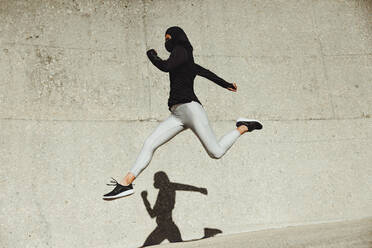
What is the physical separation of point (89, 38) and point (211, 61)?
2.00 m

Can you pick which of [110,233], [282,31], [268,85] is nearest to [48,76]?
[110,233]

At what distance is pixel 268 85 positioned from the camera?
7.12m

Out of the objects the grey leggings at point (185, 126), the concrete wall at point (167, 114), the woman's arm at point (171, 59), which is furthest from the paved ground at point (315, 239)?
the woman's arm at point (171, 59)

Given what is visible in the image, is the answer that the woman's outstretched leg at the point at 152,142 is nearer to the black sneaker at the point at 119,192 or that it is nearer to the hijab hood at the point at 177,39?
the black sneaker at the point at 119,192

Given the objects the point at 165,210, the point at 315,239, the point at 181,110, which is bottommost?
the point at 315,239

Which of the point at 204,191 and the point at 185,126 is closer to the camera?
the point at 185,126

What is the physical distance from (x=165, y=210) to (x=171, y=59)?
110 inches

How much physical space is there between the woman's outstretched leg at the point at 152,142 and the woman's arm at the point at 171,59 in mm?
570

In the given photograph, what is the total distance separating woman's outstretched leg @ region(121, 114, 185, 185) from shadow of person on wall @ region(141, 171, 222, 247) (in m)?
1.96

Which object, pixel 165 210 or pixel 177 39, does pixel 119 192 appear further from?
pixel 165 210

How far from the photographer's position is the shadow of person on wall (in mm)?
6111

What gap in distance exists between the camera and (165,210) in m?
6.21

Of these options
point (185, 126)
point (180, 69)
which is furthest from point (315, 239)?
point (180, 69)

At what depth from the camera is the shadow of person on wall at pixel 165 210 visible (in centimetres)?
611
